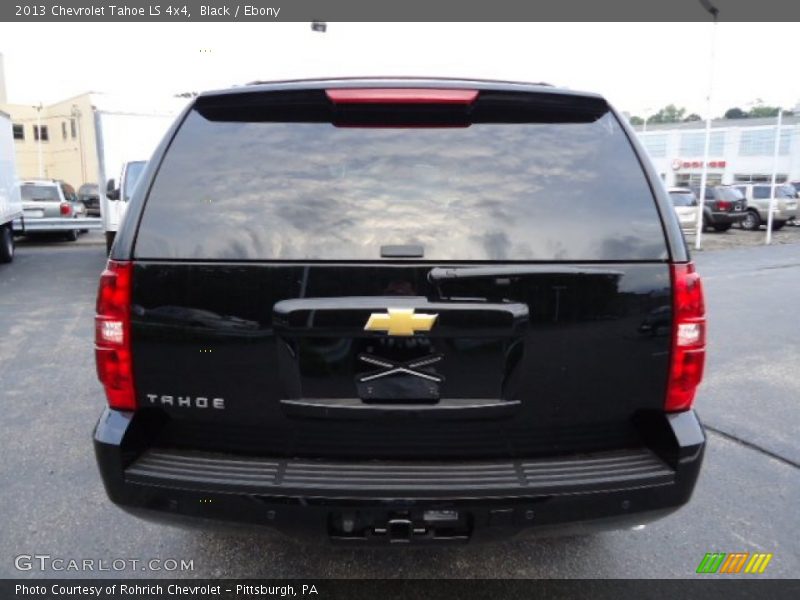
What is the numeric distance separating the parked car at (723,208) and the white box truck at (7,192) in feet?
73.0

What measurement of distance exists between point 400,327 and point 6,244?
13.7m

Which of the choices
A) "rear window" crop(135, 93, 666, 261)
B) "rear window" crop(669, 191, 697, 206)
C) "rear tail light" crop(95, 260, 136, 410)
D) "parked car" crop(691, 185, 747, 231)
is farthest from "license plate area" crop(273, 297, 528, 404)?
"parked car" crop(691, 185, 747, 231)

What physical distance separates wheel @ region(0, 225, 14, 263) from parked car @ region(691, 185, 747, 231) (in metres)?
22.3

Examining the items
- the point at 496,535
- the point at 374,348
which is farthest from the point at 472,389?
the point at 496,535

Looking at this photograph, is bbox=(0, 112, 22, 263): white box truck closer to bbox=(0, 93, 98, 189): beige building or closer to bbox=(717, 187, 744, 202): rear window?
bbox=(717, 187, 744, 202): rear window

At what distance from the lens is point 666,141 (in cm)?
6038

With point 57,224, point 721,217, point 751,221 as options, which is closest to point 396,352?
point 57,224

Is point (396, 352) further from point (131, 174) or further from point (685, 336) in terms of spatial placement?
point (131, 174)

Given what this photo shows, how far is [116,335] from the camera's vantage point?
6.85 feet

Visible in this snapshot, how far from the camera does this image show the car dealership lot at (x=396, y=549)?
9.04 feet

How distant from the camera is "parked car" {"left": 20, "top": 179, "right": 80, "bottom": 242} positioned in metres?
16.5

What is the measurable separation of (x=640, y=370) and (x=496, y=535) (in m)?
0.75

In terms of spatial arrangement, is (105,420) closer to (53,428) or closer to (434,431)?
(434,431)

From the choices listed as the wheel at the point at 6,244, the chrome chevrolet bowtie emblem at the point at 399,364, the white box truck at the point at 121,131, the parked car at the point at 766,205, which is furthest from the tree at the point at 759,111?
the chrome chevrolet bowtie emblem at the point at 399,364
